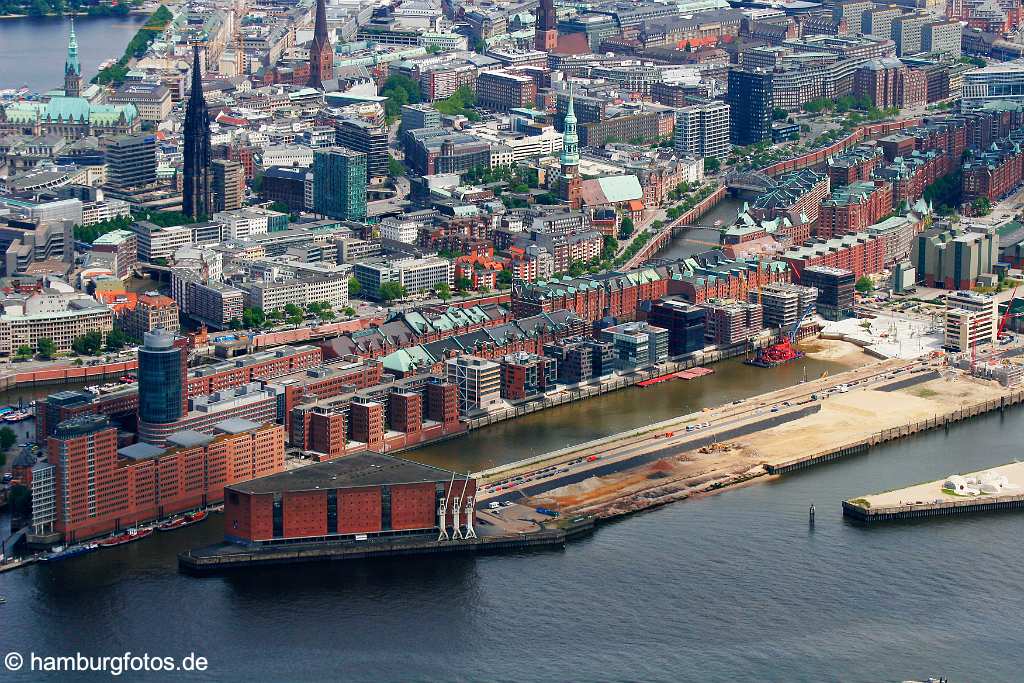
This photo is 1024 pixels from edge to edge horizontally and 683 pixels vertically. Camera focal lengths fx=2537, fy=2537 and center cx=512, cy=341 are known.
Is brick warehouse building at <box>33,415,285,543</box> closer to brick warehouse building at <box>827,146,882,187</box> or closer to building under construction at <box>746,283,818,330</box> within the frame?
building under construction at <box>746,283,818,330</box>

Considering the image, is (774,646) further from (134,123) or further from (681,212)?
(134,123)

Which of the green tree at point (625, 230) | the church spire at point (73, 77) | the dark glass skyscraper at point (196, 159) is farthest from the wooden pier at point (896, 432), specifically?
the church spire at point (73, 77)

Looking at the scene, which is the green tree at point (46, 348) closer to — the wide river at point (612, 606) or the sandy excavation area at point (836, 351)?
the wide river at point (612, 606)

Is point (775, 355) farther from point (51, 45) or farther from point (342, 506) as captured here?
point (51, 45)

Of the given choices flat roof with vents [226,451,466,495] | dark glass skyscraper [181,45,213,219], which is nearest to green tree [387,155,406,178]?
dark glass skyscraper [181,45,213,219]

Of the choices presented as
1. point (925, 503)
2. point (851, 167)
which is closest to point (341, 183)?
point (851, 167)

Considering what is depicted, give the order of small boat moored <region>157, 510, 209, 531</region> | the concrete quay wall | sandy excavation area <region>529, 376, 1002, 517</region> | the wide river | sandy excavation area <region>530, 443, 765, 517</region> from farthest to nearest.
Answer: sandy excavation area <region>529, 376, 1002, 517</region>
sandy excavation area <region>530, 443, 765, 517</region>
the concrete quay wall
small boat moored <region>157, 510, 209, 531</region>
the wide river
